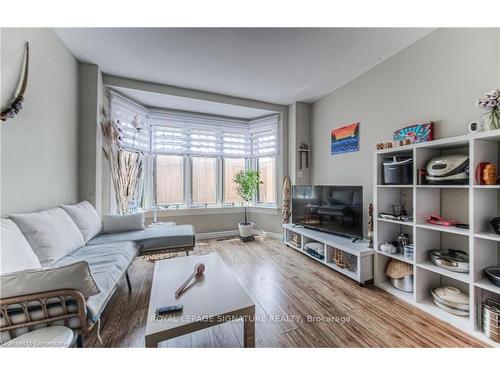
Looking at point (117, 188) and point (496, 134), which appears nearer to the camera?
point (496, 134)

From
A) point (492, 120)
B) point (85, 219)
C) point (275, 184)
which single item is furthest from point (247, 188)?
point (492, 120)

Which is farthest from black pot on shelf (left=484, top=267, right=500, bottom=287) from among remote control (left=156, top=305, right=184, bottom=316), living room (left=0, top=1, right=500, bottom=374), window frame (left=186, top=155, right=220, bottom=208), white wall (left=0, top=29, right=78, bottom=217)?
window frame (left=186, top=155, right=220, bottom=208)

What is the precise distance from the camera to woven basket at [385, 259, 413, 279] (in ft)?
6.01

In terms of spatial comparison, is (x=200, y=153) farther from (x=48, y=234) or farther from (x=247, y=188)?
(x=48, y=234)

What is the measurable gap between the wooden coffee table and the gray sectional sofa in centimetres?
32

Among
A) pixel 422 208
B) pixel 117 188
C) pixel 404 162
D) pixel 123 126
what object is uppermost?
pixel 123 126

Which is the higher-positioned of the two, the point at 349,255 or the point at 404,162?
the point at 404,162

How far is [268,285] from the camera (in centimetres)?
207

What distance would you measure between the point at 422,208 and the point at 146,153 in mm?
3879

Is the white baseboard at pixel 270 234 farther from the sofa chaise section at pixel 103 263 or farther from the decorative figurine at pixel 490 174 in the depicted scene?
the decorative figurine at pixel 490 174
